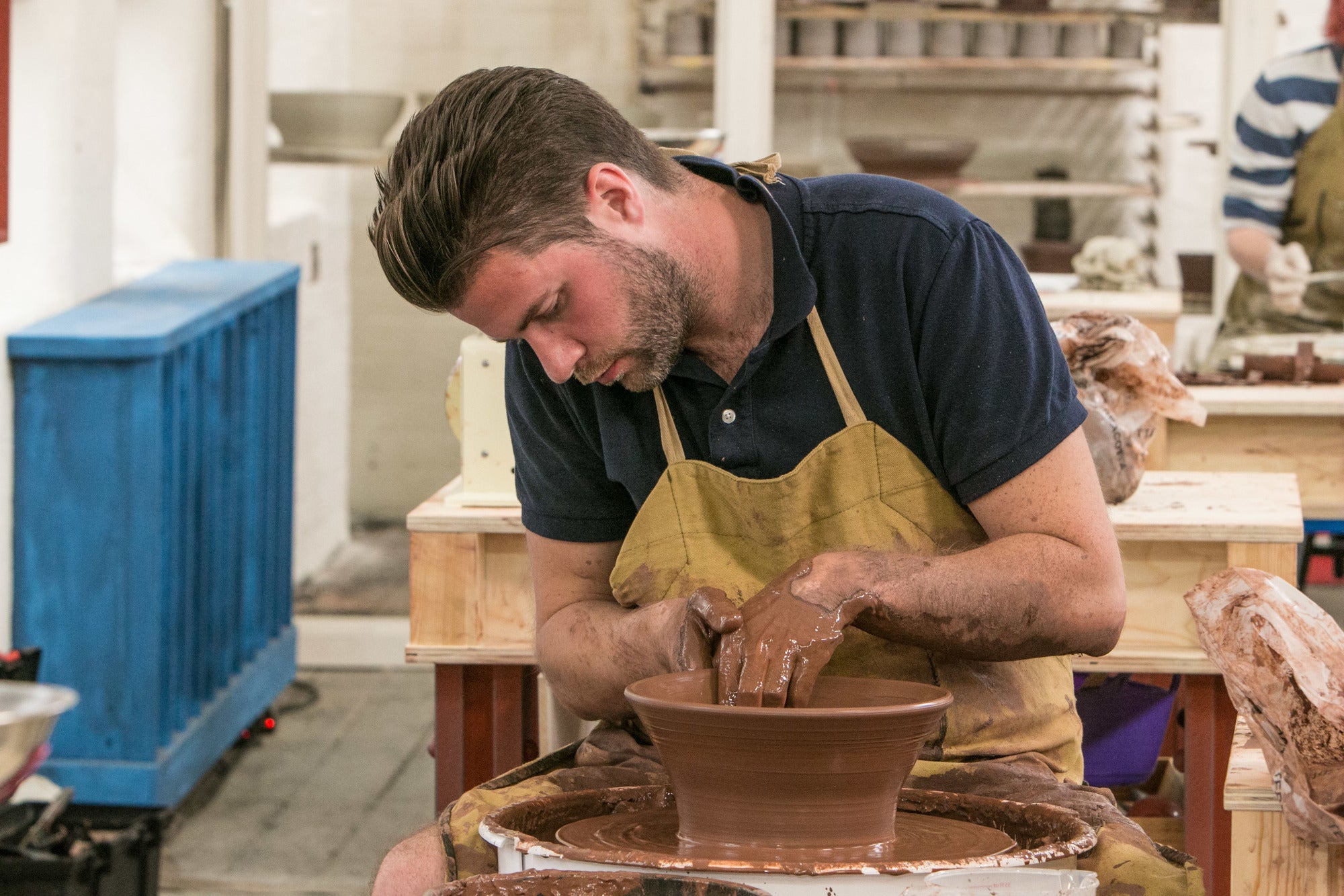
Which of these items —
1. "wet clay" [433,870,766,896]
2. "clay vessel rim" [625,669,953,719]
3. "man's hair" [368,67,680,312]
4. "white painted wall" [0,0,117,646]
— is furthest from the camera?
"white painted wall" [0,0,117,646]

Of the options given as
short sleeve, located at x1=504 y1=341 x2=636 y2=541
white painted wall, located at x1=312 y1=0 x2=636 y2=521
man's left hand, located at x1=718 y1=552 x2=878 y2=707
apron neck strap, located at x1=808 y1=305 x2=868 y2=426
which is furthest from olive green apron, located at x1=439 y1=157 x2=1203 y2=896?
white painted wall, located at x1=312 y1=0 x2=636 y2=521

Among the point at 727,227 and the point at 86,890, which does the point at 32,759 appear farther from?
the point at 727,227

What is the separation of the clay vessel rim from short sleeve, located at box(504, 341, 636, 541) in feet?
1.58

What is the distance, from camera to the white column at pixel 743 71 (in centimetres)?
523

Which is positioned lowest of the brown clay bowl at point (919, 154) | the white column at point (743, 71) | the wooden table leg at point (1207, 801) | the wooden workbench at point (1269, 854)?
the wooden table leg at point (1207, 801)

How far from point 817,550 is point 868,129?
384 centimetres


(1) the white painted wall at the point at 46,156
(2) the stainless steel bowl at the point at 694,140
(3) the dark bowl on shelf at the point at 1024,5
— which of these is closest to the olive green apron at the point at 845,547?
(1) the white painted wall at the point at 46,156

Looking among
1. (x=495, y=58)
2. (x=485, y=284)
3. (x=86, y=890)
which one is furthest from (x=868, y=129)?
(x=485, y=284)

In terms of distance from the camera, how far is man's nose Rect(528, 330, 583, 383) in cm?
174

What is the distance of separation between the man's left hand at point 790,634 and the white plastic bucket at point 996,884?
23cm

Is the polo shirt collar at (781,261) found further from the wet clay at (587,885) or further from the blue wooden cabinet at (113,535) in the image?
the blue wooden cabinet at (113,535)

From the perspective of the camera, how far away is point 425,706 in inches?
195

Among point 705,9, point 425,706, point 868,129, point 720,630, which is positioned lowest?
point 425,706

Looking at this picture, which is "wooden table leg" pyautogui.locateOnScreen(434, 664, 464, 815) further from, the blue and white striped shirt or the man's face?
the blue and white striped shirt
